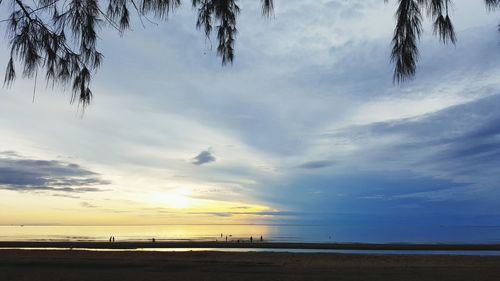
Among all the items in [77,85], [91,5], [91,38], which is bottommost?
[77,85]

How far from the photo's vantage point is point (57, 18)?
207 inches

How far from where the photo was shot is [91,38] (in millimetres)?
5402
